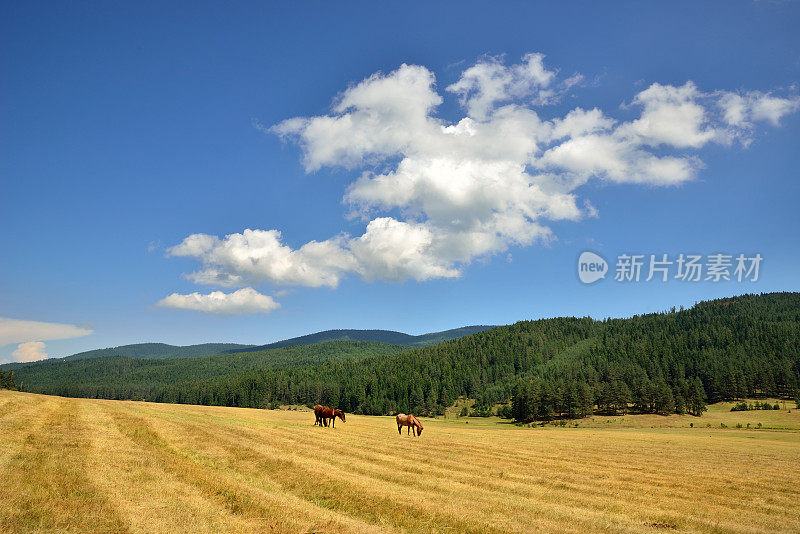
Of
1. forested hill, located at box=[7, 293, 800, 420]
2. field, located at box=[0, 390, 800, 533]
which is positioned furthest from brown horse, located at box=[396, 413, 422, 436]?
forested hill, located at box=[7, 293, 800, 420]

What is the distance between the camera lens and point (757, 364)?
154m

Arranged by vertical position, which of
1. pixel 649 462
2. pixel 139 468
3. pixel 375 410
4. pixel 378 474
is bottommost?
pixel 375 410

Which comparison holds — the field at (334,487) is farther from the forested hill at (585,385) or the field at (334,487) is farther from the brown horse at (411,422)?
the forested hill at (585,385)

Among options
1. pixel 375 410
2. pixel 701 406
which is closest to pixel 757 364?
pixel 701 406

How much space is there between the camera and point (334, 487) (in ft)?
51.4

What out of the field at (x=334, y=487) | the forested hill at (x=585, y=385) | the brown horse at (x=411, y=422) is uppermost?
the field at (x=334, y=487)

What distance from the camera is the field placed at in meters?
11.6

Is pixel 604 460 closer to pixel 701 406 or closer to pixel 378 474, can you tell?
pixel 378 474

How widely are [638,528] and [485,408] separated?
15180 cm

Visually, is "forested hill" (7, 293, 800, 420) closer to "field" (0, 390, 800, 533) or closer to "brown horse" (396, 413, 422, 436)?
"brown horse" (396, 413, 422, 436)

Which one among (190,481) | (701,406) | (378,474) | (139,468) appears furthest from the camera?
(701,406)

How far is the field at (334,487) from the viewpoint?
458 inches

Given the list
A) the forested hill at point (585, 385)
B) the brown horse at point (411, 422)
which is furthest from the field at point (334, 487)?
the forested hill at point (585, 385)

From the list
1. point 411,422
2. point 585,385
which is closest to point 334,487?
point 411,422
